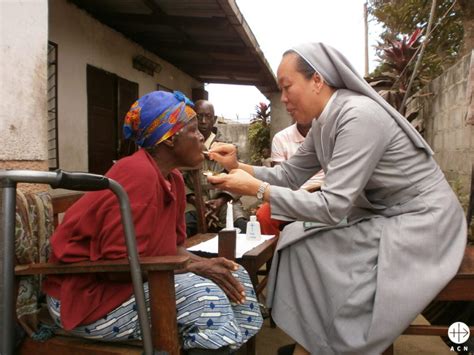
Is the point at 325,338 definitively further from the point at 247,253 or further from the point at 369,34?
the point at 369,34

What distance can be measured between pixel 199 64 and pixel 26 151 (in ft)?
19.5

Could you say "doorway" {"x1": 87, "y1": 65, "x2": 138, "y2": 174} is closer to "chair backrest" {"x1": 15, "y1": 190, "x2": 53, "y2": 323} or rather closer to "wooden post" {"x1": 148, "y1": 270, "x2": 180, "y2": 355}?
"chair backrest" {"x1": 15, "y1": 190, "x2": 53, "y2": 323}

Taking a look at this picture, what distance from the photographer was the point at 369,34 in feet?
54.9

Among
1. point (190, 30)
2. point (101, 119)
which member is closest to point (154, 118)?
point (101, 119)

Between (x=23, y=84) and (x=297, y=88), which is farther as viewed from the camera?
(x=23, y=84)

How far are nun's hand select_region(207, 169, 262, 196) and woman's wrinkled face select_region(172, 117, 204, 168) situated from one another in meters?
0.14

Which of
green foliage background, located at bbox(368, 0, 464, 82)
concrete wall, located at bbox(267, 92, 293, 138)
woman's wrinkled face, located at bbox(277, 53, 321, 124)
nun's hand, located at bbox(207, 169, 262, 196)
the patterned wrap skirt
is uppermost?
green foliage background, located at bbox(368, 0, 464, 82)

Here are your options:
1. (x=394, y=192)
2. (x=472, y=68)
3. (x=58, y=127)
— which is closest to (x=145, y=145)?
(x=394, y=192)

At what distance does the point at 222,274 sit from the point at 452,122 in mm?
4629

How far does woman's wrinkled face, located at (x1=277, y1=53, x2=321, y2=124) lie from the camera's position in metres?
2.09

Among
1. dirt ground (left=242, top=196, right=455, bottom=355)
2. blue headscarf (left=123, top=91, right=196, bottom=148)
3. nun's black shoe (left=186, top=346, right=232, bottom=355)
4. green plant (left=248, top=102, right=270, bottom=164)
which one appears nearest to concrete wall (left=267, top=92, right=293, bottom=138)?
green plant (left=248, top=102, right=270, bottom=164)

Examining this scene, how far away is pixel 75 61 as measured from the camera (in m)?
5.03

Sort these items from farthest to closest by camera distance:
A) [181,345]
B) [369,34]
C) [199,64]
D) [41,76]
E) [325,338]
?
[369,34], [199,64], [41,76], [325,338], [181,345]

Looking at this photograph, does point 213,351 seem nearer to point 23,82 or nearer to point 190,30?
point 23,82
